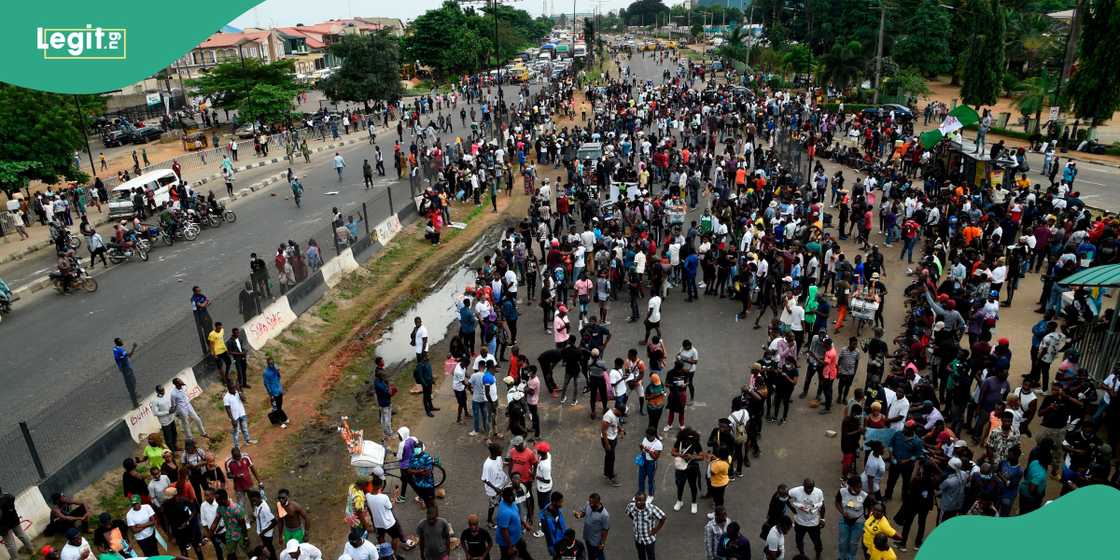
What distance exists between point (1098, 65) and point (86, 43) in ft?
132

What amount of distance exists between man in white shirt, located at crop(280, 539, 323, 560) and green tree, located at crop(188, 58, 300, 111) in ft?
145

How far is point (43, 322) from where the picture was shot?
17828 mm

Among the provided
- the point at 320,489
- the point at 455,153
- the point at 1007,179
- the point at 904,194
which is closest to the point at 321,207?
the point at 455,153

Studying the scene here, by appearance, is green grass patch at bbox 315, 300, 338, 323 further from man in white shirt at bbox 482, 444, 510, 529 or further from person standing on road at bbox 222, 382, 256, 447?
man in white shirt at bbox 482, 444, 510, 529

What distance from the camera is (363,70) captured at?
2148 inches

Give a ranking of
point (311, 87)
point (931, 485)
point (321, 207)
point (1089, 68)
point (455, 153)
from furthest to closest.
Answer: point (311, 87) < point (455, 153) < point (1089, 68) < point (321, 207) < point (931, 485)

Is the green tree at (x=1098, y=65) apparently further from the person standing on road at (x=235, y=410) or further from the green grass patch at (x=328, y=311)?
the person standing on road at (x=235, y=410)

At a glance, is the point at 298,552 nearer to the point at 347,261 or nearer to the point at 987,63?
the point at 347,261

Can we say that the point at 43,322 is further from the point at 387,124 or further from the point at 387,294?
the point at 387,124

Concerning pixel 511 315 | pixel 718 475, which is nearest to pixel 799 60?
pixel 511 315

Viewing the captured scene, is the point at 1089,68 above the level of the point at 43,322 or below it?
above

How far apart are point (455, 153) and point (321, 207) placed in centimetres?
A: 887

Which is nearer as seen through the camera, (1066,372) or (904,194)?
(1066,372)

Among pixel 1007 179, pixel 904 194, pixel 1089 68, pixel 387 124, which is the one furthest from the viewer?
pixel 387 124
